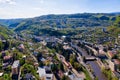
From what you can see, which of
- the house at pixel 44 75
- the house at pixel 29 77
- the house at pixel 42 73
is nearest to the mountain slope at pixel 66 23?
the house at pixel 42 73

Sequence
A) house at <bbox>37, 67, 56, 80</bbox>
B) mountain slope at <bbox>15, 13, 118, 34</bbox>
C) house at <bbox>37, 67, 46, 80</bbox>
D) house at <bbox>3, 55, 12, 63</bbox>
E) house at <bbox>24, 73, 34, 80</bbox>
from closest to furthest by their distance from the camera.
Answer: house at <bbox>24, 73, 34, 80</bbox>
house at <bbox>37, 67, 46, 80</bbox>
house at <bbox>37, 67, 56, 80</bbox>
house at <bbox>3, 55, 12, 63</bbox>
mountain slope at <bbox>15, 13, 118, 34</bbox>

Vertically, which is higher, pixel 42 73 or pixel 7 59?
pixel 7 59

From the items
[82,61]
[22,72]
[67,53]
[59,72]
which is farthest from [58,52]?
[22,72]

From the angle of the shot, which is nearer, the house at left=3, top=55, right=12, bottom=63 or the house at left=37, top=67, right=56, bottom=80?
the house at left=37, top=67, right=56, bottom=80

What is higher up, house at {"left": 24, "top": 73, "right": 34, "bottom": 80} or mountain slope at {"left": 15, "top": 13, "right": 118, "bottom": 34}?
house at {"left": 24, "top": 73, "right": 34, "bottom": 80}

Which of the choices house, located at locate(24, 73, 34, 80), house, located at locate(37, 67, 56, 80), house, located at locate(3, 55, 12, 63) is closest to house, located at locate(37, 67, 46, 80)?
house, located at locate(37, 67, 56, 80)

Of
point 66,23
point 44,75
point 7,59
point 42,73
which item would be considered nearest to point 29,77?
point 44,75

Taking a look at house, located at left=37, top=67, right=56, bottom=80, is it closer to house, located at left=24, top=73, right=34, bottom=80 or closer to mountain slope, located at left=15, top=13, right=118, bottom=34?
house, located at left=24, top=73, right=34, bottom=80

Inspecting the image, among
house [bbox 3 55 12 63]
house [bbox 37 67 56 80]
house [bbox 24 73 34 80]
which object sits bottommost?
house [bbox 37 67 56 80]

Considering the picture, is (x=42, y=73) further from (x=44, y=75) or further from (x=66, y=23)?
(x=66, y=23)

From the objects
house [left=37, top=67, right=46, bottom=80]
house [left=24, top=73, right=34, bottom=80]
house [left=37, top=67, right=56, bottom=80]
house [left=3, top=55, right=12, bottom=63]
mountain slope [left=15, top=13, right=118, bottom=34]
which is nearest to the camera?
house [left=24, top=73, right=34, bottom=80]

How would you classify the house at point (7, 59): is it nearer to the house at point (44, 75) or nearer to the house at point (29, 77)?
the house at point (44, 75)
